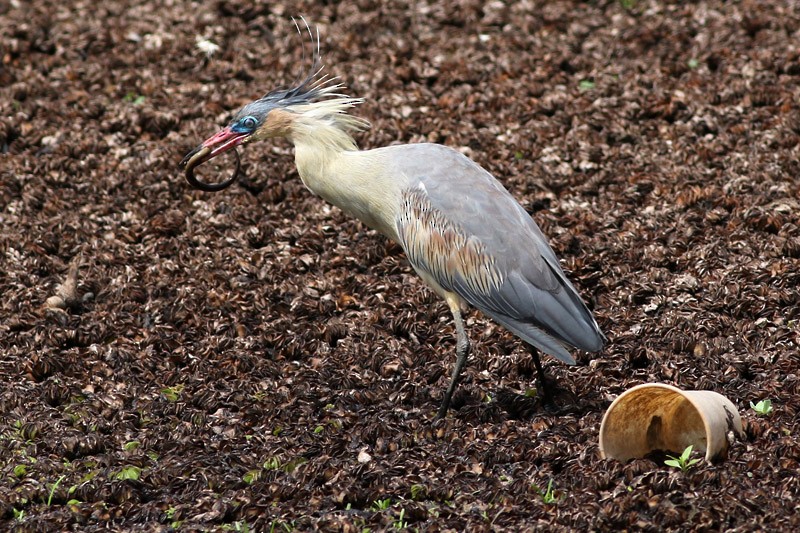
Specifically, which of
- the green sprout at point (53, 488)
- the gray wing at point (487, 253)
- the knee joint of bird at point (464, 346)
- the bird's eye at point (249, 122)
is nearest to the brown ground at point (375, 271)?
the green sprout at point (53, 488)

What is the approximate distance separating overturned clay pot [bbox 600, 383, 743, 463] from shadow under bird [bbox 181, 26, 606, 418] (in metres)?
0.37

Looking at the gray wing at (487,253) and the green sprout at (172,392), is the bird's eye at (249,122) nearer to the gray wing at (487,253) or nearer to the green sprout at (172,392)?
the gray wing at (487,253)

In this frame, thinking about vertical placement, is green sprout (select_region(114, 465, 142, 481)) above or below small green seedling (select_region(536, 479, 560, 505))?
below

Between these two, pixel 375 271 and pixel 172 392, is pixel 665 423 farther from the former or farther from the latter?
pixel 172 392

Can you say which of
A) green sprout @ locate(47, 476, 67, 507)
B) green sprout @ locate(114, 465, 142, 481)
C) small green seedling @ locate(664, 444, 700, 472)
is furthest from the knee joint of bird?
green sprout @ locate(47, 476, 67, 507)

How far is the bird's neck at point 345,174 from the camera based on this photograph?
5.13m

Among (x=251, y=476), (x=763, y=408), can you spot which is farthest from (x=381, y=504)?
(x=763, y=408)

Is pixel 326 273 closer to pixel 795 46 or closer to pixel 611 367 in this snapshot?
pixel 611 367

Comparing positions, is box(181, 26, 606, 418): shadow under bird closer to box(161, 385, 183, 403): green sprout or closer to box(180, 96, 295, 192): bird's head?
box(180, 96, 295, 192): bird's head

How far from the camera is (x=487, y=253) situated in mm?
4863

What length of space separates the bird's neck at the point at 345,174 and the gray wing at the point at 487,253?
14 centimetres

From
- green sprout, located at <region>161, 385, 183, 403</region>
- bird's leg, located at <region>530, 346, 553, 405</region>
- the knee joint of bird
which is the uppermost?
the knee joint of bird

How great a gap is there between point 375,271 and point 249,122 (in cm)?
124

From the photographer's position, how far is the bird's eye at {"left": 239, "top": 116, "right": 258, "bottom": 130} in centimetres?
533
